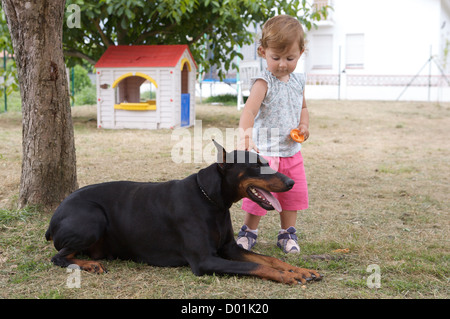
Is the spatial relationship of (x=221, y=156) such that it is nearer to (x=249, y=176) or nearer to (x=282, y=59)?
(x=249, y=176)

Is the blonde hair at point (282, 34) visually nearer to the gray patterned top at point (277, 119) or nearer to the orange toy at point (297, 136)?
the gray patterned top at point (277, 119)

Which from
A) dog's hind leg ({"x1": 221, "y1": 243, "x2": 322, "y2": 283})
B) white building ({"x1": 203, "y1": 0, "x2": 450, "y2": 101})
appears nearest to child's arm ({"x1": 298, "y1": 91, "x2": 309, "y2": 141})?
dog's hind leg ({"x1": 221, "y1": 243, "x2": 322, "y2": 283})

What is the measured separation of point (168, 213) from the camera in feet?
9.50

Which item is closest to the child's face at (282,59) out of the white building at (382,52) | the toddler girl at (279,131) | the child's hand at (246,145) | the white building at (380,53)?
the toddler girl at (279,131)

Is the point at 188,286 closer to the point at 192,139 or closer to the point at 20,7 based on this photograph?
the point at 20,7

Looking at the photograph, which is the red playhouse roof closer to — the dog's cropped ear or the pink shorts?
the pink shorts

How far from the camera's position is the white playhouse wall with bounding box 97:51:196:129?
33.2ft

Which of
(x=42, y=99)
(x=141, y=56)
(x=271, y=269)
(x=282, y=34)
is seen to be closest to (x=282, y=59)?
(x=282, y=34)

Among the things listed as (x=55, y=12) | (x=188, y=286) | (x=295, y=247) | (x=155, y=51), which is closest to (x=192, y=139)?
(x=155, y=51)

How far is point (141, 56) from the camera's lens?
10203 mm

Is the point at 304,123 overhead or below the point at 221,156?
overhead

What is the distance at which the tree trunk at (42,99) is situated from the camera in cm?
375

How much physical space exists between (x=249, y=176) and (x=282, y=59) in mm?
896

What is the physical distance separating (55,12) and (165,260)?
2.22 m
